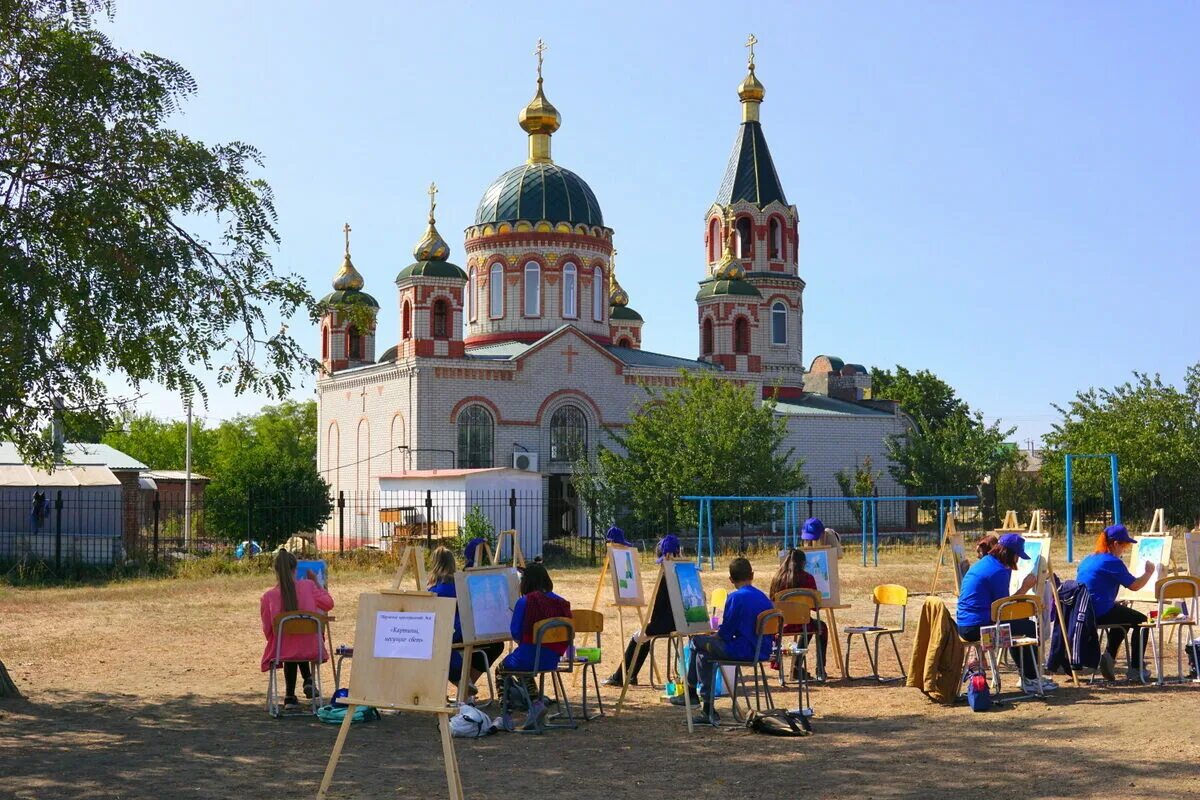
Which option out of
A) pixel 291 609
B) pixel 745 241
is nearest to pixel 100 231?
pixel 291 609

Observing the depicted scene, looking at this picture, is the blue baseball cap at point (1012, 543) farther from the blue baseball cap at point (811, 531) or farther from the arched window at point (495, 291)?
the arched window at point (495, 291)

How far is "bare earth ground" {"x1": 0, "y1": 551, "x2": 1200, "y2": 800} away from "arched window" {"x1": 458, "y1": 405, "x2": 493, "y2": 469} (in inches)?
1080

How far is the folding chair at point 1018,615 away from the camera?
11602 mm

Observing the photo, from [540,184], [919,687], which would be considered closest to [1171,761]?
[919,687]

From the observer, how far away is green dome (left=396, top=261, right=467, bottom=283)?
43.1m

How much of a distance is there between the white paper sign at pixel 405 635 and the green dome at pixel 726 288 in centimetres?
4092

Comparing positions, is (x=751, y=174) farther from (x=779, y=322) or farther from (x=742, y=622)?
(x=742, y=622)

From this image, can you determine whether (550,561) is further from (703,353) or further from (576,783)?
(576,783)

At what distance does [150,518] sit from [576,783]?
43834 millimetres

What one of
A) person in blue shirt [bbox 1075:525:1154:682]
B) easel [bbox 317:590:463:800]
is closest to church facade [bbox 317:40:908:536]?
person in blue shirt [bbox 1075:525:1154:682]

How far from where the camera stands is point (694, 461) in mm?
38125

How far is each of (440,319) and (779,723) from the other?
33285mm

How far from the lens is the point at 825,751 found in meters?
10.2

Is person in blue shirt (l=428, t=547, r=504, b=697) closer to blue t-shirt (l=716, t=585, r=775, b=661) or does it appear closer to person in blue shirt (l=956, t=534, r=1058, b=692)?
blue t-shirt (l=716, t=585, r=775, b=661)
